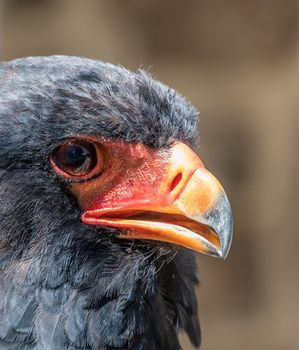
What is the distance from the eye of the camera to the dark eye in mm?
2146

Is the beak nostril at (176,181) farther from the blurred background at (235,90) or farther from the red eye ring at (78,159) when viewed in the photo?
the blurred background at (235,90)

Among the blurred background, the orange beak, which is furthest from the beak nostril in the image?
the blurred background

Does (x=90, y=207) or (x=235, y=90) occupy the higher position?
(x=235, y=90)

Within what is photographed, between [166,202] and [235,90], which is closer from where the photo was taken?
[166,202]

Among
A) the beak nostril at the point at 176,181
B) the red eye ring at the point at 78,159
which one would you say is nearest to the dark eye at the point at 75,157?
the red eye ring at the point at 78,159

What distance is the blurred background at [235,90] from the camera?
4023mm

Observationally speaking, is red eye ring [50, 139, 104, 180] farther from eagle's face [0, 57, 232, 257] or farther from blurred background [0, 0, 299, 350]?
blurred background [0, 0, 299, 350]

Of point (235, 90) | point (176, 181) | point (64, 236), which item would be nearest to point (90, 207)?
point (64, 236)

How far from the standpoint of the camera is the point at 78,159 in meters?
2.17

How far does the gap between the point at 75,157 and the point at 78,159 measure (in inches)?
0.4

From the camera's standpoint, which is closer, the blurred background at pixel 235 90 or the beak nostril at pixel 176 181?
the beak nostril at pixel 176 181

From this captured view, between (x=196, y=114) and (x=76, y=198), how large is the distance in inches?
15.6

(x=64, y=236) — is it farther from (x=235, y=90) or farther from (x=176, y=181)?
(x=235, y=90)

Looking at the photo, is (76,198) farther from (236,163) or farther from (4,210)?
(236,163)
